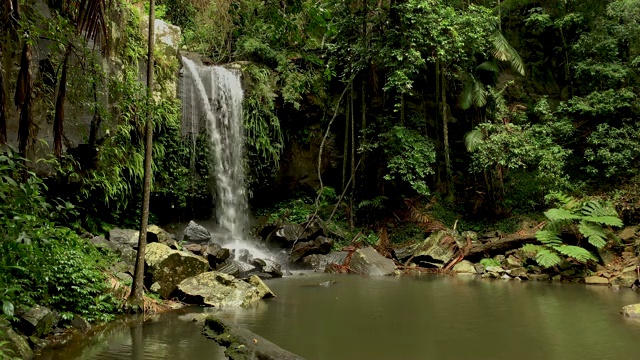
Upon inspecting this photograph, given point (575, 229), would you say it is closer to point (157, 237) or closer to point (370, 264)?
point (370, 264)

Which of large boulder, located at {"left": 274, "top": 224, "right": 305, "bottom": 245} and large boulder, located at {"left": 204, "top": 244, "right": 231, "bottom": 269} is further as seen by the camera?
large boulder, located at {"left": 274, "top": 224, "right": 305, "bottom": 245}

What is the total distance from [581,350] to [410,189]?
11223 millimetres

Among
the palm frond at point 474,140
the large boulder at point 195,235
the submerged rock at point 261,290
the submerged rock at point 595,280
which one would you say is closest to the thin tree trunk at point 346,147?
the palm frond at point 474,140

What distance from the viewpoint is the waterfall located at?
14.3m

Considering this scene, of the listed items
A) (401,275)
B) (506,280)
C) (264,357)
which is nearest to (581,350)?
(264,357)

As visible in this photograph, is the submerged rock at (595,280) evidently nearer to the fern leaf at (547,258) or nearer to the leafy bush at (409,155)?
the fern leaf at (547,258)

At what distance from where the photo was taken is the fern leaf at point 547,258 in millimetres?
10633

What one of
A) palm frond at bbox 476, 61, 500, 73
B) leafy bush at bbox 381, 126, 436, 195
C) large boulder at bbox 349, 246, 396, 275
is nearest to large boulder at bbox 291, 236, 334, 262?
large boulder at bbox 349, 246, 396, 275

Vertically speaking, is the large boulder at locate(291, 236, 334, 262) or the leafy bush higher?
the leafy bush

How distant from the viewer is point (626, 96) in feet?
45.1

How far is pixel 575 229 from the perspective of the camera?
1151 cm

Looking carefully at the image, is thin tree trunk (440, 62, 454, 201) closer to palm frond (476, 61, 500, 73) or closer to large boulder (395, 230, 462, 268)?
palm frond (476, 61, 500, 73)

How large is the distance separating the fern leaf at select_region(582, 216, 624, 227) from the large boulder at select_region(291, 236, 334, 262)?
680 cm

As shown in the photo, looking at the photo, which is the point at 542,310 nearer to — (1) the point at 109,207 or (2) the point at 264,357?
(2) the point at 264,357
